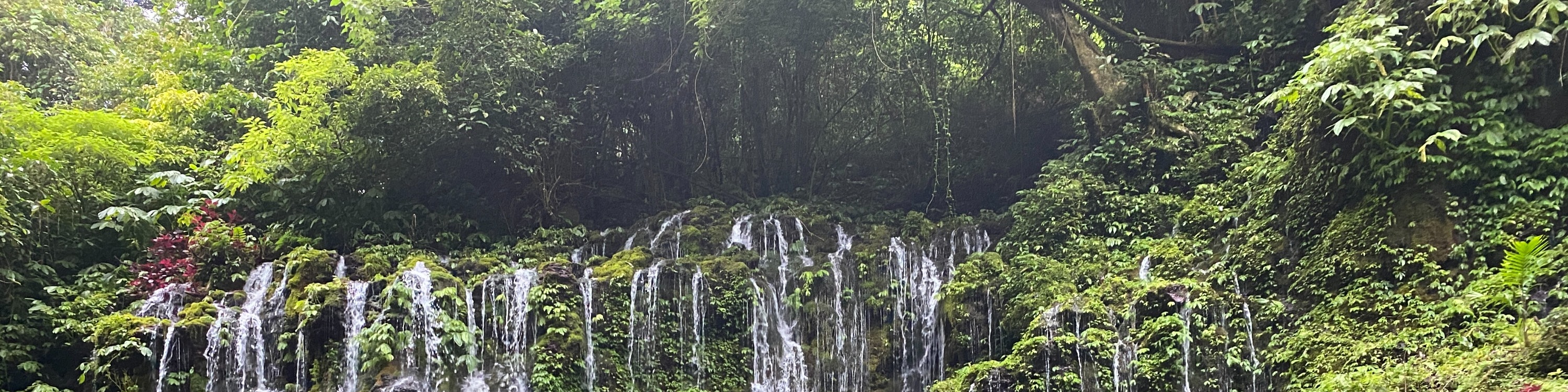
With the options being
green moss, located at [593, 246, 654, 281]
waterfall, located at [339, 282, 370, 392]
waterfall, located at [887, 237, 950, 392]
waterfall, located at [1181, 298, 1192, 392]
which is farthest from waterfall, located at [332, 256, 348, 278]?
waterfall, located at [1181, 298, 1192, 392]

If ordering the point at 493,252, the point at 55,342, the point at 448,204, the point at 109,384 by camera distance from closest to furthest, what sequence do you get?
1. the point at 109,384
2. the point at 55,342
3. the point at 493,252
4. the point at 448,204

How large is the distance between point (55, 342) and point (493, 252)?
4.31 meters

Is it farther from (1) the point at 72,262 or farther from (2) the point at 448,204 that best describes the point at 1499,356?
(1) the point at 72,262

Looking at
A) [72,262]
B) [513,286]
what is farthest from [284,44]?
[513,286]

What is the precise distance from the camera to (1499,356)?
5508 mm

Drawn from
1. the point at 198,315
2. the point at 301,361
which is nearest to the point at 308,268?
the point at 198,315

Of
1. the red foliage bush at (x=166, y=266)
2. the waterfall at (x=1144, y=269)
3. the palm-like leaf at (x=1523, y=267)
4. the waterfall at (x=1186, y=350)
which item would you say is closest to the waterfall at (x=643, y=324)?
the red foliage bush at (x=166, y=266)

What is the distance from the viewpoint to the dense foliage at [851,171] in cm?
696

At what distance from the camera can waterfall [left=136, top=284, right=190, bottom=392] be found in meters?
8.16

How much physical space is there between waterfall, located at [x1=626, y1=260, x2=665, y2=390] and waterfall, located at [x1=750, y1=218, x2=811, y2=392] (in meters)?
1.04

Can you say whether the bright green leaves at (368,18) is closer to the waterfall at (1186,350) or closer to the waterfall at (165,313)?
the waterfall at (165,313)

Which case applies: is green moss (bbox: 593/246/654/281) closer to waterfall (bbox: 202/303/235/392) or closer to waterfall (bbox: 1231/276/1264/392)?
waterfall (bbox: 202/303/235/392)

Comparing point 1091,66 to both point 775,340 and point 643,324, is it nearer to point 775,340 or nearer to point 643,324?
point 775,340

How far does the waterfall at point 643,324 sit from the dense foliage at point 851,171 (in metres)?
0.13
